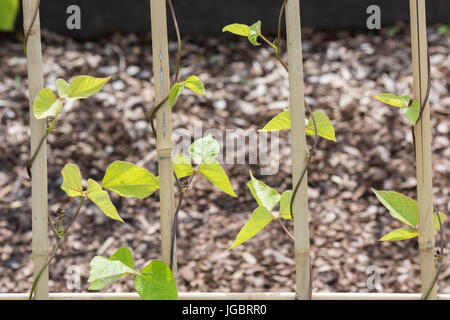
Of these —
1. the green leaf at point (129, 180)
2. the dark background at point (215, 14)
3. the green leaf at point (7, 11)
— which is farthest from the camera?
the dark background at point (215, 14)

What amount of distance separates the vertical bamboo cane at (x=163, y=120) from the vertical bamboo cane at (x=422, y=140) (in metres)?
0.33

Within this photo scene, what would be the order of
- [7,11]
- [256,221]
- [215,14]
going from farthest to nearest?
[215,14] → [256,221] → [7,11]

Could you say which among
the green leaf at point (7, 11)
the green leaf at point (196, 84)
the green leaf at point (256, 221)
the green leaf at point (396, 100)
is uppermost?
the green leaf at point (7, 11)

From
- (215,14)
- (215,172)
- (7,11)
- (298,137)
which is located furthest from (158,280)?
(215,14)

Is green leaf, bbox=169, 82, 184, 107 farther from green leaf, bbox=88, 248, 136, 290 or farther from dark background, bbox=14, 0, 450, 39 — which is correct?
dark background, bbox=14, 0, 450, 39

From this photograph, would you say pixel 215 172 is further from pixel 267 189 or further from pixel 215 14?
pixel 215 14

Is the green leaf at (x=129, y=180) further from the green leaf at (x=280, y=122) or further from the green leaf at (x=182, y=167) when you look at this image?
the green leaf at (x=280, y=122)

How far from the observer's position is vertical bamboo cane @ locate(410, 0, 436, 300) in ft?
2.22

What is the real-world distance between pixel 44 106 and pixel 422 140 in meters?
0.52

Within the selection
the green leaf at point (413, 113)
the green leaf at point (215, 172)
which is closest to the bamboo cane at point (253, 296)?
the green leaf at point (215, 172)

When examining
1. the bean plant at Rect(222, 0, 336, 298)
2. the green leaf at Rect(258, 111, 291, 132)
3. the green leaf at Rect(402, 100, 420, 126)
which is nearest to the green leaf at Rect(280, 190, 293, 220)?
the bean plant at Rect(222, 0, 336, 298)

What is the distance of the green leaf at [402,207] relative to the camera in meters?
0.73

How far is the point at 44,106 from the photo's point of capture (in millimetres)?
698

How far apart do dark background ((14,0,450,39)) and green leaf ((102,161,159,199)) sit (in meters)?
2.26
